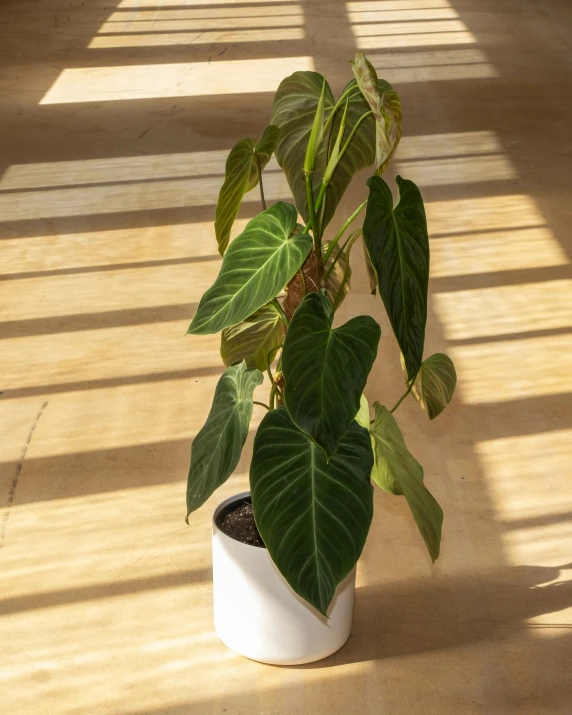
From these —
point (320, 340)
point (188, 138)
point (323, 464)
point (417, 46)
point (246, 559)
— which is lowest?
point (417, 46)

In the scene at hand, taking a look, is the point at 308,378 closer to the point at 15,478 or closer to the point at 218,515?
the point at 218,515

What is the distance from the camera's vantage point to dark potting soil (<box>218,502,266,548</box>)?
1.72 meters

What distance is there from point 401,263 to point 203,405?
1.42m

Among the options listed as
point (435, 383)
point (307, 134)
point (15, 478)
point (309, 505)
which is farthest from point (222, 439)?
point (15, 478)

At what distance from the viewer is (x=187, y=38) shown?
6656mm

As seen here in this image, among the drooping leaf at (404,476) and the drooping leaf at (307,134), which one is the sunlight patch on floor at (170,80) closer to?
the drooping leaf at (307,134)

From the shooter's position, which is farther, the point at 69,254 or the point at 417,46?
the point at 417,46

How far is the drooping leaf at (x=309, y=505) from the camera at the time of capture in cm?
135

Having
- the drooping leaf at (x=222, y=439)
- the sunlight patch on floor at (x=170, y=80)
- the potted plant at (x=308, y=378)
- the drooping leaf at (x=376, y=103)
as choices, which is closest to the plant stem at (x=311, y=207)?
the potted plant at (x=308, y=378)

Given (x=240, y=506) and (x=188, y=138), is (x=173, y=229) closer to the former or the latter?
(x=188, y=138)

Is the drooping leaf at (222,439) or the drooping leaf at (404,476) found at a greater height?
the drooping leaf at (222,439)

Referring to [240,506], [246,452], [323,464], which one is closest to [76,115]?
[246,452]

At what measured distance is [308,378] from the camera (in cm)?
128

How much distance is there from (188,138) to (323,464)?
3620 millimetres
